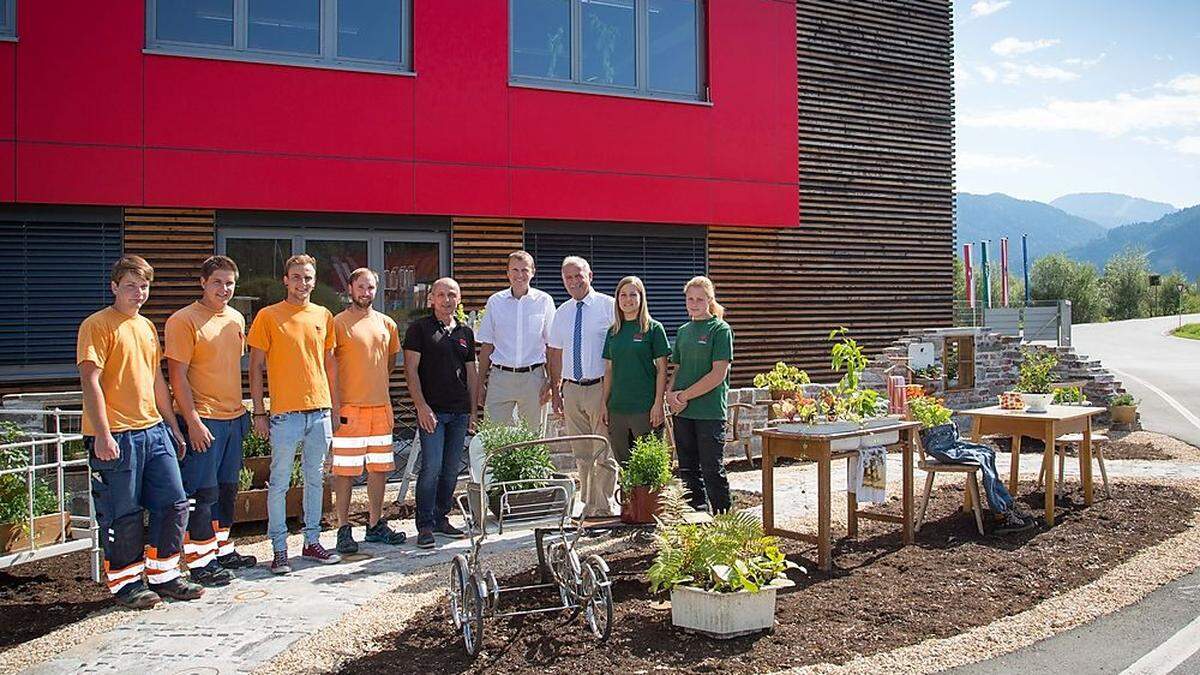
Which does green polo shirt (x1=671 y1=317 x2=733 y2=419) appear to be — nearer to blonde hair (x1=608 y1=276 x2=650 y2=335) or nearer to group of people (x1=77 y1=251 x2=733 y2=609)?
group of people (x1=77 y1=251 x2=733 y2=609)

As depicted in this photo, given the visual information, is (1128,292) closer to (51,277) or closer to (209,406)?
(51,277)

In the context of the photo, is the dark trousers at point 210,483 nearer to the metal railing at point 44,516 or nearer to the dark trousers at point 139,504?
the dark trousers at point 139,504

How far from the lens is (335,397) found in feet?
23.6

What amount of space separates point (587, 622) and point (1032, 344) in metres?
14.0

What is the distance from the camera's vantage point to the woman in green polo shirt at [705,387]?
727cm

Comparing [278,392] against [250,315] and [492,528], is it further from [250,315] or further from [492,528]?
[250,315]

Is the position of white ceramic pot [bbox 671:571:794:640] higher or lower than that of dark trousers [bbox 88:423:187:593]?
lower

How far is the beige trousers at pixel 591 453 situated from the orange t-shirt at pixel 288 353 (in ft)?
6.08

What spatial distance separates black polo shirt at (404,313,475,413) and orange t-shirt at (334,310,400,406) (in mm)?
351

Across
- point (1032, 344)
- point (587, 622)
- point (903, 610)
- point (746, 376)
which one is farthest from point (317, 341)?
point (1032, 344)

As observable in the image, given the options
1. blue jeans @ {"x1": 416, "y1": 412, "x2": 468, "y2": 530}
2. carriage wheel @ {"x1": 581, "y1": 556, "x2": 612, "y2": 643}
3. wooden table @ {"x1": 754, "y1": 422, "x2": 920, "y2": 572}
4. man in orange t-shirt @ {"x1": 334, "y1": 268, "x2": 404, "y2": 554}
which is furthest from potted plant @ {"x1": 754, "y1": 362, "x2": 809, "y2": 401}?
carriage wheel @ {"x1": 581, "y1": 556, "x2": 612, "y2": 643}

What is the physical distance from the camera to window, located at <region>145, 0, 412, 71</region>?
11.4 metres

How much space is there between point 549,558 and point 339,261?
733 cm

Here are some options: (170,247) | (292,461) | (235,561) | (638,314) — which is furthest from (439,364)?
(170,247)
